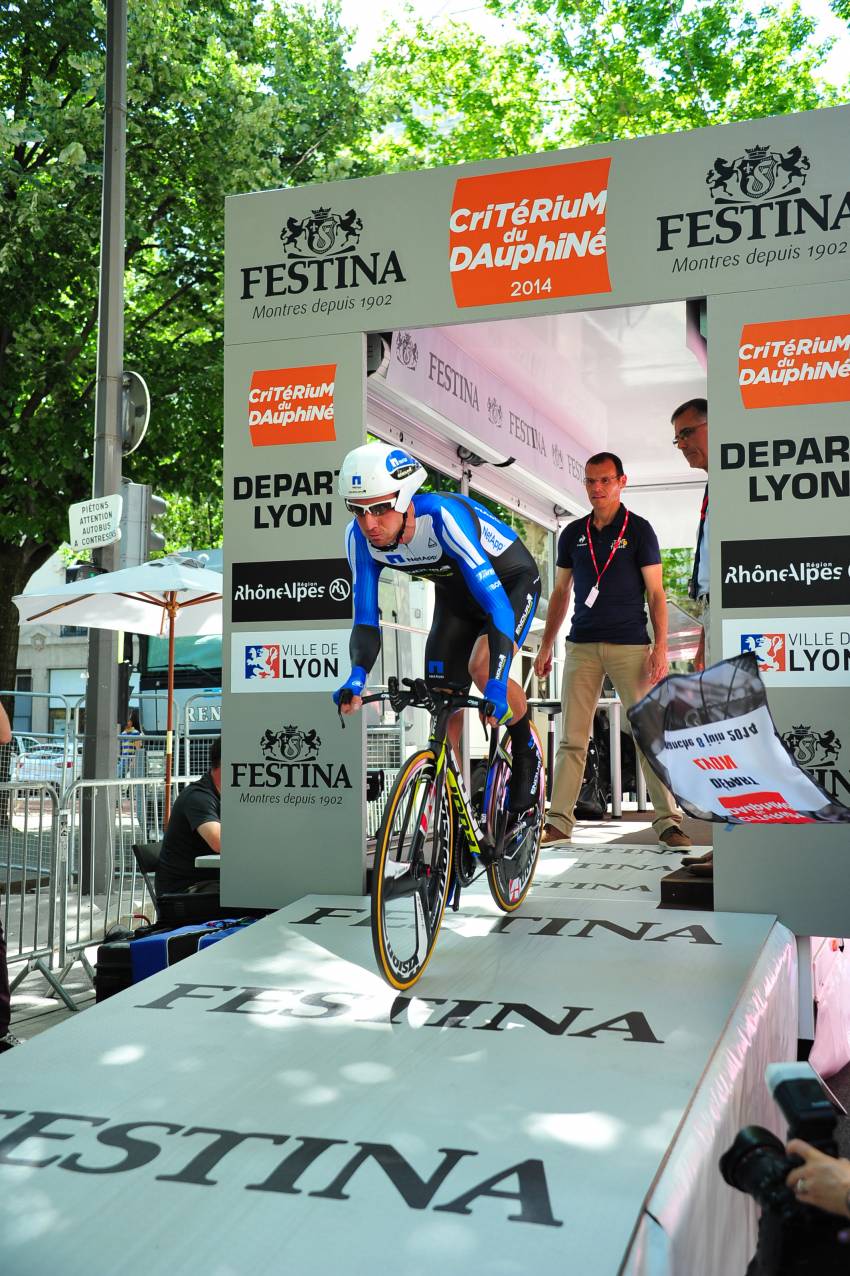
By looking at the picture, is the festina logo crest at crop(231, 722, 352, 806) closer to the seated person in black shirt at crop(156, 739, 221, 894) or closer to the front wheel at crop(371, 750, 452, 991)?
the seated person in black shirt at crop(156, 739, 221, 894)

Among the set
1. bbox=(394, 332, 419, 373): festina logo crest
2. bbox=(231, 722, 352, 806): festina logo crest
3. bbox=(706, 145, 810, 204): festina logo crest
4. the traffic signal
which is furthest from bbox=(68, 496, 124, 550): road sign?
bbox=(706, 145, 810, 204): festina logo crest

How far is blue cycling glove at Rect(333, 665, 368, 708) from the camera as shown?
14.6 ft

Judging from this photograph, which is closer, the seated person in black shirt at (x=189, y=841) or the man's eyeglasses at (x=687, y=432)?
the seated person in black shirt at (x=189, y=841)

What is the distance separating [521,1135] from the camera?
292 centimetres

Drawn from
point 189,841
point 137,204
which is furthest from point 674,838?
point 137,204

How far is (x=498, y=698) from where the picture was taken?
445 centimetres

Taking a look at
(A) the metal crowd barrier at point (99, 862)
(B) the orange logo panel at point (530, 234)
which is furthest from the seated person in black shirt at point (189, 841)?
(B) the orange logo panel at point (530, 234)

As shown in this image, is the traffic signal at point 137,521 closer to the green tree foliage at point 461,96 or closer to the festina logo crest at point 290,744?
the festina logo crest at point 290,744

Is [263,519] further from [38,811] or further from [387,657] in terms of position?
[387,657]

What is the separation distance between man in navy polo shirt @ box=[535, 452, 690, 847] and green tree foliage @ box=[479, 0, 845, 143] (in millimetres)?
13804

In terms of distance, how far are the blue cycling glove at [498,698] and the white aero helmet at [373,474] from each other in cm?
79

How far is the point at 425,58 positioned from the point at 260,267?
56.6 ft

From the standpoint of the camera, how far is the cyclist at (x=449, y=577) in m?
4.38

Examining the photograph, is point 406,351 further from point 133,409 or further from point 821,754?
point 133,409
